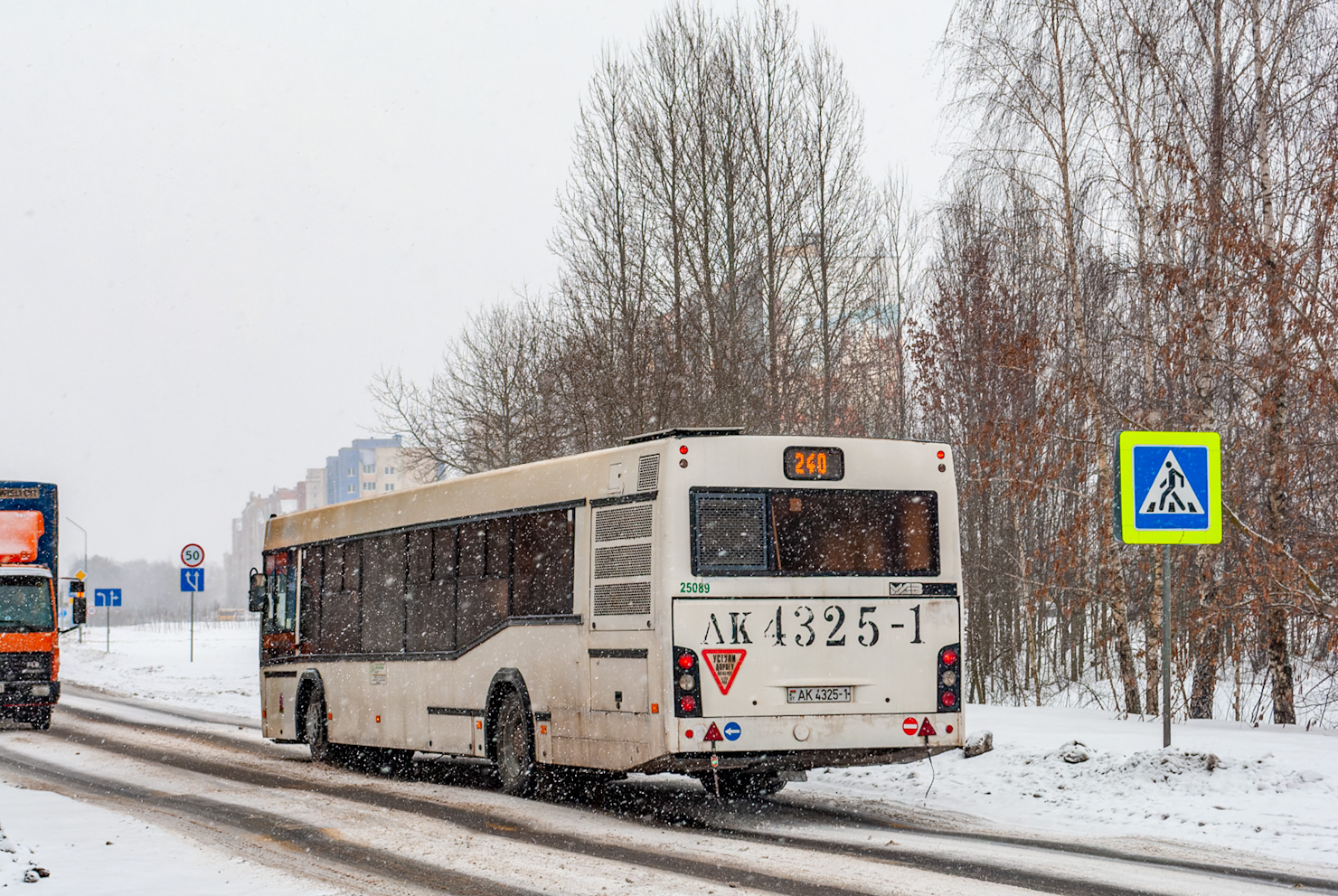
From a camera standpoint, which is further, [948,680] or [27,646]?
[27,646]

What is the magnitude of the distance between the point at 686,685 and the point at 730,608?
669 millimetres

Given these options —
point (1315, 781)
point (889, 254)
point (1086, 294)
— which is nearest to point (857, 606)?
point (1315, 781)

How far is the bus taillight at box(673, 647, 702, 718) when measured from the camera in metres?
11.2

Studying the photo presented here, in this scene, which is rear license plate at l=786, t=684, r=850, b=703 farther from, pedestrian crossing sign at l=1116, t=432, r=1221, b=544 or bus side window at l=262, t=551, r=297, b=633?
bus side window at l=262, t=551, r=297, b=633

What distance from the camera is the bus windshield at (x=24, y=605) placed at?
2414cm

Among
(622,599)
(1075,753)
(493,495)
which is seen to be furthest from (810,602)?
(493,495)

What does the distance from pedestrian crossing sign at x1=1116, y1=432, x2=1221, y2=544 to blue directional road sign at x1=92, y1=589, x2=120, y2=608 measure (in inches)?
1513

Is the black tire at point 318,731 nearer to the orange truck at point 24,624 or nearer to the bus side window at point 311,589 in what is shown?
the bus side window at point 311,589

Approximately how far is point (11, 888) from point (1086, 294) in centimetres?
1986

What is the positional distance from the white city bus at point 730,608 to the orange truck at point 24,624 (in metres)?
13.1

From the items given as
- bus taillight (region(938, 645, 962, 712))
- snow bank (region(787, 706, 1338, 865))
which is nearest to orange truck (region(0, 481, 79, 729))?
snow bank (region(787, 706, 1338, 865))

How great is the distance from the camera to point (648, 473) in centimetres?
1180

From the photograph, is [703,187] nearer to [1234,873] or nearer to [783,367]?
[783,367]

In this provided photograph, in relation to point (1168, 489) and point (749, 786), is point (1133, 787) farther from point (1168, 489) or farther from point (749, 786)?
point (749, 786)
